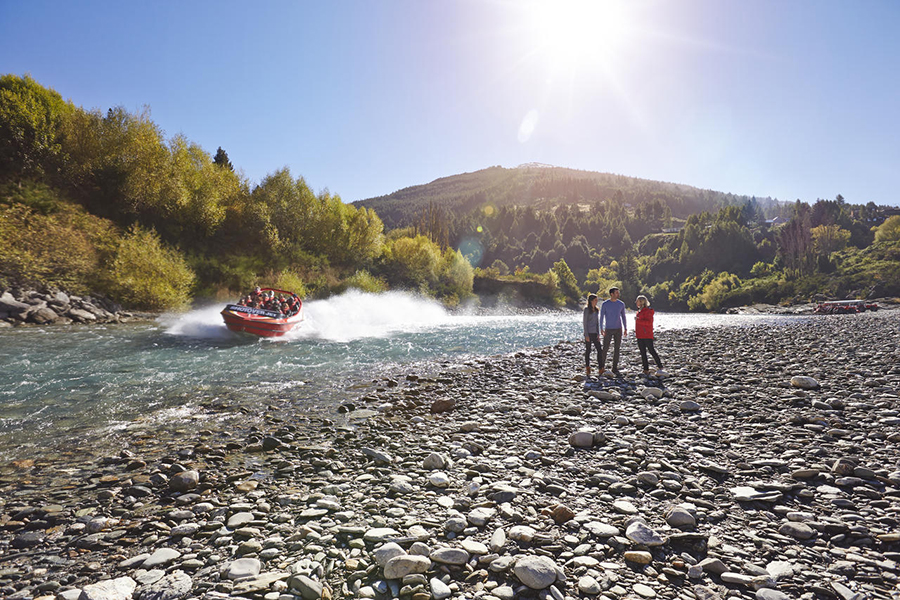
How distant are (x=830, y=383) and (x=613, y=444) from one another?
28.5 ft

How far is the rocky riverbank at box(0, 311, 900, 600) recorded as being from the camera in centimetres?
332

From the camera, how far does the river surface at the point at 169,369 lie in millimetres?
9031

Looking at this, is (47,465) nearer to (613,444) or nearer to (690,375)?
(613,444)

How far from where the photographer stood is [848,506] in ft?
14.3

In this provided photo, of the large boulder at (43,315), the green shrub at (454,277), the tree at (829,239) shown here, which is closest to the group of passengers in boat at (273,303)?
the large boulder at (43,315)

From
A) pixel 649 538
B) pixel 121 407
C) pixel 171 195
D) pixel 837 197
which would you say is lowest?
pixel 121 407

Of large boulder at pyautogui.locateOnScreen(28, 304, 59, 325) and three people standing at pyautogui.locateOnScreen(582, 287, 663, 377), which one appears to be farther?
large boulder at pyautogui.locateOnScreen(28, 304, 59, 325)

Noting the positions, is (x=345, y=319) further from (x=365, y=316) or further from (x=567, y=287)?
(x=567, y=287)

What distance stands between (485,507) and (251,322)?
22839 millimetres

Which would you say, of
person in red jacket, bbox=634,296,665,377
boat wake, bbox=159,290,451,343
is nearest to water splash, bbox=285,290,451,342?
boat wake, bbox=159,290,451,343

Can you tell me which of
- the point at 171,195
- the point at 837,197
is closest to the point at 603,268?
the point at 837,197

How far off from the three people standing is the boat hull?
63.9ft

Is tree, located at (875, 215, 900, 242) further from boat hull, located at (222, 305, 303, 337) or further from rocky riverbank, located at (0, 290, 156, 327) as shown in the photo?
rocky riverbank, located at (0, 290, 156, 327)

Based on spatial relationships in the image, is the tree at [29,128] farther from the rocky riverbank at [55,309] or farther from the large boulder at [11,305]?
the large boulder at [11,305]
